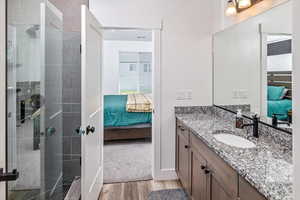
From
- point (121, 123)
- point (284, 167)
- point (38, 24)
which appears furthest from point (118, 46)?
point (284, 167)

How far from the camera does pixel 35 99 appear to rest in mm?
1822

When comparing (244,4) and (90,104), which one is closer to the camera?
(90,104)

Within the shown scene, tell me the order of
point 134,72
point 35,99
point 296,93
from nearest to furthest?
1. point 296,93
2. point 35,99
3. point 134,72

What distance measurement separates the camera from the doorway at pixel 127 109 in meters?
3.21

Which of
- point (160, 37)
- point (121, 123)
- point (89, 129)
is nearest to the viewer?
point (89, 129)

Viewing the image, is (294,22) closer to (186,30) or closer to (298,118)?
(298,118)

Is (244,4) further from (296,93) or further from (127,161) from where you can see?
(127,161)

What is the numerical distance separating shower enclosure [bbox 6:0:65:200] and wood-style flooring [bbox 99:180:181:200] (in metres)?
0.54

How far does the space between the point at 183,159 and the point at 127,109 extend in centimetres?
214

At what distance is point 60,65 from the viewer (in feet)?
8.11

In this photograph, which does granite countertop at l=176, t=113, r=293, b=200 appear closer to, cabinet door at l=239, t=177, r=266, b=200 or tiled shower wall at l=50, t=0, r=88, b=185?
cabinet door at l=239, t=177, r=266, b=200

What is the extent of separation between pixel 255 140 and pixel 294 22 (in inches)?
52.9

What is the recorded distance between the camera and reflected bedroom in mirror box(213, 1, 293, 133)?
1.71m

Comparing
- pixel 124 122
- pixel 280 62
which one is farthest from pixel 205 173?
pixel 124 122
